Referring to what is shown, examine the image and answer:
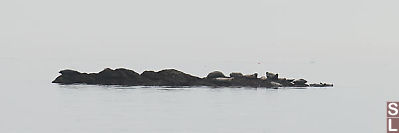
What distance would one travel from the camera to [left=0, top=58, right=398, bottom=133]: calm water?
191 ft

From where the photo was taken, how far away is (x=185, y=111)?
7231cm

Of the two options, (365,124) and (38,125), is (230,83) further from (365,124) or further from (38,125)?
(38,125)

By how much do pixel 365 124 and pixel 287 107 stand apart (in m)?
16.2

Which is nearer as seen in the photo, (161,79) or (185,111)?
(185,111)

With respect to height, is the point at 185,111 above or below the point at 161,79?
below

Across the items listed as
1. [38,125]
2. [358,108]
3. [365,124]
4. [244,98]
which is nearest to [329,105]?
[358,108]

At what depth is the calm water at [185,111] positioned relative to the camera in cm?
5812

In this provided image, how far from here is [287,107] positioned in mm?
79625

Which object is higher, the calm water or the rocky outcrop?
the rocky outcrop

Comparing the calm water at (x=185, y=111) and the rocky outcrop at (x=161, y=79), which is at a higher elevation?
the rocky outcrop at (x=161, y=79)

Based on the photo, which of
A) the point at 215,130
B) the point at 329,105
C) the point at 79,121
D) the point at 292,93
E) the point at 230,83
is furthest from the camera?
the point at 230,83

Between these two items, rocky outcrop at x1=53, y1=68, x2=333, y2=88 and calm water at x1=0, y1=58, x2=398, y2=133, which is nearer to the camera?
calm water at x1=0, y1=58, x2=398, y2=133

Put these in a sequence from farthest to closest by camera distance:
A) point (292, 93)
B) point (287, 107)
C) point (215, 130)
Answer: point (292, 93) → point (287, 107) → point (215, 130)

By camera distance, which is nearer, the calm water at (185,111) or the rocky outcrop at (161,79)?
the calm water at (185,111)
